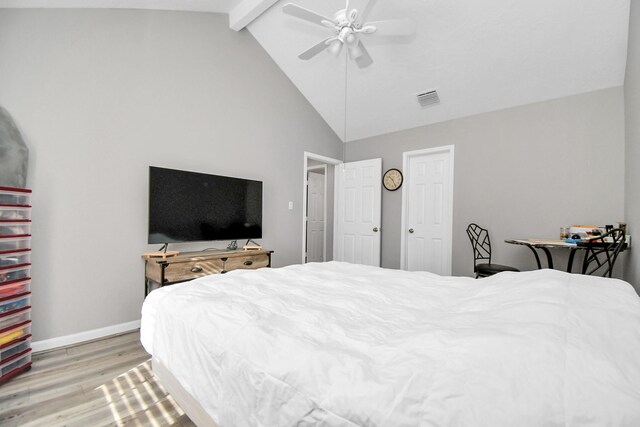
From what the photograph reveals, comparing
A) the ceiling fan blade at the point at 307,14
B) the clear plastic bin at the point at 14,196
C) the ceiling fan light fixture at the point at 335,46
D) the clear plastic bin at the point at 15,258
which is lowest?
the clear plastic bin at the point at 15,258

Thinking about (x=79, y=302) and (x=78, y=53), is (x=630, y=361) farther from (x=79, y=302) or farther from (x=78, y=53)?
(x=78, y=53)

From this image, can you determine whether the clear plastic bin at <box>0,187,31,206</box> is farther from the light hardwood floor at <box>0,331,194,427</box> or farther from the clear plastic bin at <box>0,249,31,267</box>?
the light hardwood floor at <box>0,331,194,427</box>

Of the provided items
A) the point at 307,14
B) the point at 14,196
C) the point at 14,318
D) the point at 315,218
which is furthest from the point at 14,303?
the point at 315,218

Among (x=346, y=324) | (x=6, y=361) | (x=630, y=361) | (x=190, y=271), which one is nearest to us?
(x=630, y=361)

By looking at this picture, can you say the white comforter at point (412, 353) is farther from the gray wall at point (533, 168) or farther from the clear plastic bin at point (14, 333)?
the gray wall at point (533, 168)

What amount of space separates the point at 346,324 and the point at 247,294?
581 millimetres

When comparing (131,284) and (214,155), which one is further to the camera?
(214,155)

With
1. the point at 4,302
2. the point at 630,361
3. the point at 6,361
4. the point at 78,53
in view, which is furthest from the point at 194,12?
the point at 630,361

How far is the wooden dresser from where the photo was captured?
258 cm

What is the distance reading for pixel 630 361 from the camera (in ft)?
2.22

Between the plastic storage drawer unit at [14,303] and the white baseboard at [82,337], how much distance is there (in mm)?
481

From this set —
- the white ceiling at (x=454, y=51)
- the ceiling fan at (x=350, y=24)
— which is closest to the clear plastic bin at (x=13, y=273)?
the white ceiling at (x=454, y=51)

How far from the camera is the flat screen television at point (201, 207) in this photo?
2.70 meters

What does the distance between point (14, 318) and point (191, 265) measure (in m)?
1.19
